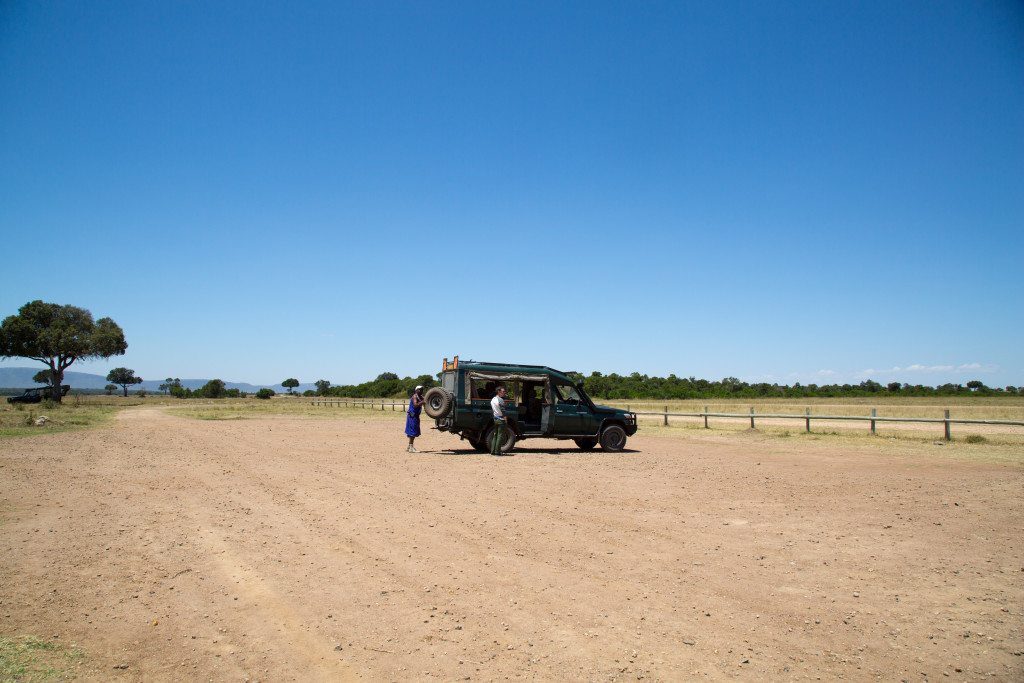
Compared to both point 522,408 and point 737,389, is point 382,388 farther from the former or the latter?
point 522,408

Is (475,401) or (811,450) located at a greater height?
(475,401)

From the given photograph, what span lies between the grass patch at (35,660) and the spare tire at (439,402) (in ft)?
41.0

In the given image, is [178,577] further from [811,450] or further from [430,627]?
[811,450]

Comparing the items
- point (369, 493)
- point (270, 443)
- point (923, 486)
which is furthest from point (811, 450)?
point (270, 443)

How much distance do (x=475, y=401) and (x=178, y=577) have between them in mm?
11537

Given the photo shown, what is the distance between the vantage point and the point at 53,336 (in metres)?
67.9

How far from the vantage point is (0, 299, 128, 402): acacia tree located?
67000mm

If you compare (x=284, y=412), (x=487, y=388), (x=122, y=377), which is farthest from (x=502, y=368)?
(x=122, y=377)

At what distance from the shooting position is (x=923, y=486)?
11586 mm

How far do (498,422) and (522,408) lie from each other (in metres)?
1.76

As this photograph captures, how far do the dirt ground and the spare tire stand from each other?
16.0ft

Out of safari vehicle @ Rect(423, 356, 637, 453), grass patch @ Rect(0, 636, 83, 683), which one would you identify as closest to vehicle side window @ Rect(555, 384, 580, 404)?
safari vehicle @ Rect(423, 356, 637, 453)

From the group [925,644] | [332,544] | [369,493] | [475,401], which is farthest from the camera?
[475,401]

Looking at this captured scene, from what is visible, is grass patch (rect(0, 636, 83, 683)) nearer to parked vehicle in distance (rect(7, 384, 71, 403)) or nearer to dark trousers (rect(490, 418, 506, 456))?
dark trousers (rect(490, 418, 506, 456))
